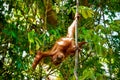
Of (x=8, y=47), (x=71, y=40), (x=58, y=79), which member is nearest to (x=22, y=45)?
(x=8, y=47)

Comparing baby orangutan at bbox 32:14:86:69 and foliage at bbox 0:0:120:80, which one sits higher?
baby orangutan at bbox 32:14:86:69

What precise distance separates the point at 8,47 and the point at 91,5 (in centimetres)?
120

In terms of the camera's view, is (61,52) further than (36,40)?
No

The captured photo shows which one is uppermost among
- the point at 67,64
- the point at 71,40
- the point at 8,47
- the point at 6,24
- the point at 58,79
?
the point at 71,40

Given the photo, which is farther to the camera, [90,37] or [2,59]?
[2,59]

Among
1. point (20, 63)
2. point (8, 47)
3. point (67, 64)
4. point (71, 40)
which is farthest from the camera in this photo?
point (67, 64)

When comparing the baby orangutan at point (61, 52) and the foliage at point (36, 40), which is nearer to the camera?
the baby orangutan at point (61, 52)

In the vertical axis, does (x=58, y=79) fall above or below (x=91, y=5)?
below

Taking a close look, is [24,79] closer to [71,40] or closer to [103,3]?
[103,3]

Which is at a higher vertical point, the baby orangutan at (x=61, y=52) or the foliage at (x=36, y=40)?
the baby orangutan at (x=61, y=52)

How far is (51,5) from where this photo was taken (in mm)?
3986

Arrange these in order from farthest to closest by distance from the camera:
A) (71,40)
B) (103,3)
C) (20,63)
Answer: (103,3) < (20,63) < (71,40)

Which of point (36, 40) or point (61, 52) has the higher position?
point (61, 52)

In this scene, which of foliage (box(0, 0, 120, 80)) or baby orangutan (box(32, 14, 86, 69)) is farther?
foliage (box(0, 0, 120, 80))
